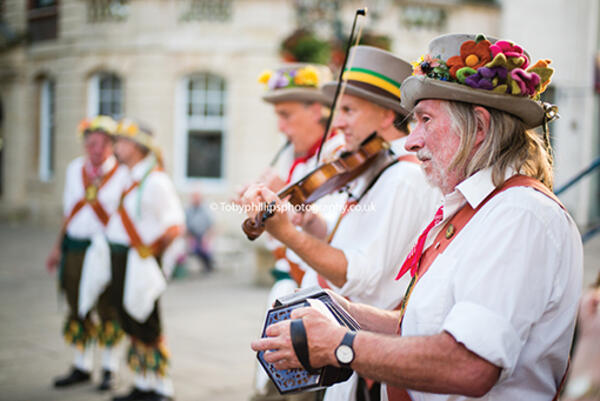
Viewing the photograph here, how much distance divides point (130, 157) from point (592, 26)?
50.1 ft

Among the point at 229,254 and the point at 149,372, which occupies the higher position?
the point at 149,372

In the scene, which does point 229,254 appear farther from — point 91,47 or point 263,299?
point 91,47

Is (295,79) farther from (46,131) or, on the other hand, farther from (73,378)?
(46,131)

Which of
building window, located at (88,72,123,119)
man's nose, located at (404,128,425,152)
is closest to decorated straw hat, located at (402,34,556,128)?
man's nose, located at (404,128,425,152)

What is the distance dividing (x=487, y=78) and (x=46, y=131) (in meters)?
17.8

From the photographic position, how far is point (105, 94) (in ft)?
51.8

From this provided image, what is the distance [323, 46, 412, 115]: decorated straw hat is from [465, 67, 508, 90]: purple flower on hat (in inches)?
37.0

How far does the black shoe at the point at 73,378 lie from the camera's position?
477 cm

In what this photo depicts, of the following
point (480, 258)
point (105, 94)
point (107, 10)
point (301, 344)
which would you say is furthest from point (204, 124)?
point (480, 258)

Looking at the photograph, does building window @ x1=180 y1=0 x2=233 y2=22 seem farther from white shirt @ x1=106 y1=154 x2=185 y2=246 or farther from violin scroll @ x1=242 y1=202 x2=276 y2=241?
violin scroll @ x1=242 y1=202 x2=276 y2=241

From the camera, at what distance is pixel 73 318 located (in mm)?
4984

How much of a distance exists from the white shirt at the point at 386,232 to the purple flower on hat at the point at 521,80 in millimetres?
860

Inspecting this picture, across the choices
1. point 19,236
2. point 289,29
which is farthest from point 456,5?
point 19,236

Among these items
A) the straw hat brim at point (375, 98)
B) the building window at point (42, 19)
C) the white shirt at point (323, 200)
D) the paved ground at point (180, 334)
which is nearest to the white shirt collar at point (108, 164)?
the paved ground at point (180, 334)
